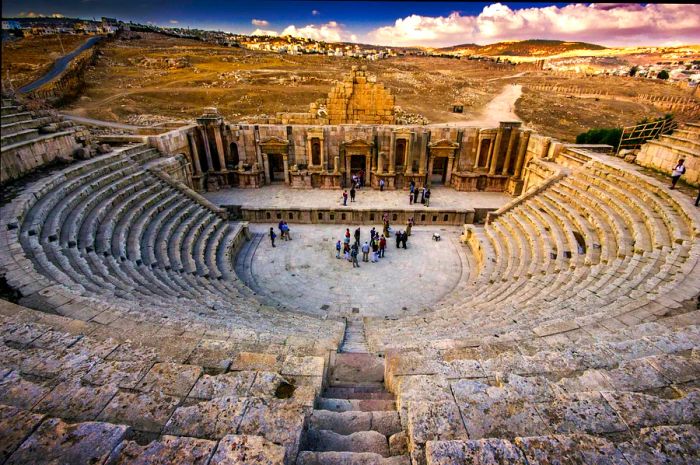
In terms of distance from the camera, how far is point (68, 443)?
2623mm

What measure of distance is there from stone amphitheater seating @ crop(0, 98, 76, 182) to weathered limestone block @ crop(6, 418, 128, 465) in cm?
1362

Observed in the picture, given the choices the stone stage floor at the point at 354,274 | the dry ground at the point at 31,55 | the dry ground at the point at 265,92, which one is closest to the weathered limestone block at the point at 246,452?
the stone stage floor at the point at 354,274

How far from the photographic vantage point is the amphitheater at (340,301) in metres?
3.04

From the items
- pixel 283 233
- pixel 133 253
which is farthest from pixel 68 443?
pixel 283 233

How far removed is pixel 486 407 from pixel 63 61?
75224 millimetres

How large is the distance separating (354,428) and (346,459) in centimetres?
82

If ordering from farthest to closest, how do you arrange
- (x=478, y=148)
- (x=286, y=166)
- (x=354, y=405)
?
(x=286, y=166) < (x=478, y=148) < (x=354, y=405)

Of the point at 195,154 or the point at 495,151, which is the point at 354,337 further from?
the point at 195,154

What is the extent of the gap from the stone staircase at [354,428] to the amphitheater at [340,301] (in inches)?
1.0

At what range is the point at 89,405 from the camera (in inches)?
129

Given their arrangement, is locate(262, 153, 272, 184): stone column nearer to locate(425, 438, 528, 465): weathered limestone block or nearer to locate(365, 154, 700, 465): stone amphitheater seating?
locate(365, 154, 700, 465): stone amphitheater seating

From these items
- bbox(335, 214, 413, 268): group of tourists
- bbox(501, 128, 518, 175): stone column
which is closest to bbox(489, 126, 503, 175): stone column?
bbox(501, 128, 518, 175): stone column

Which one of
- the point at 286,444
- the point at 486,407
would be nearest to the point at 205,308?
the point at 286,444

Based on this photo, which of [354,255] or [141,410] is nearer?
[141,410]
